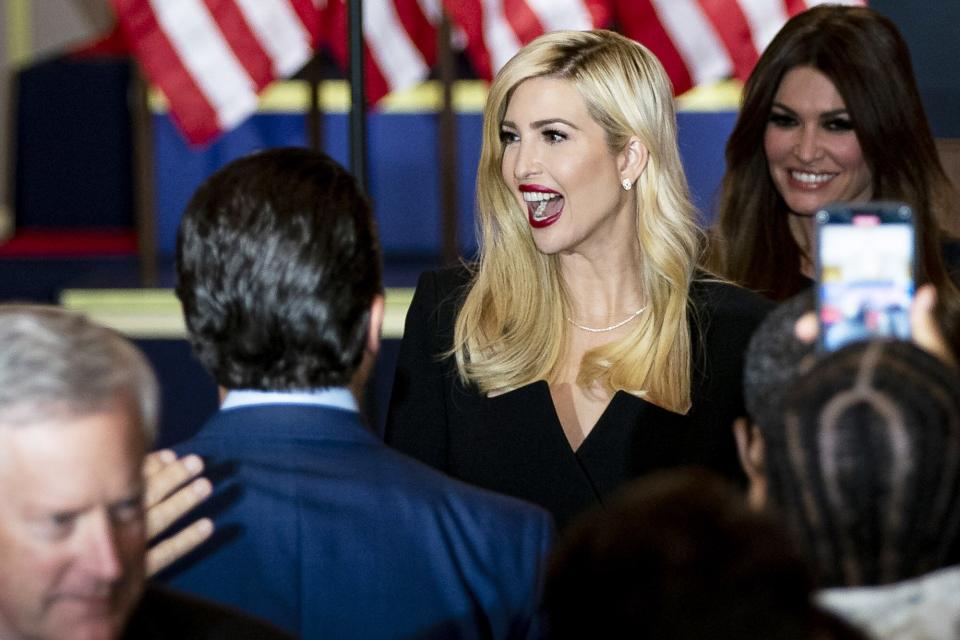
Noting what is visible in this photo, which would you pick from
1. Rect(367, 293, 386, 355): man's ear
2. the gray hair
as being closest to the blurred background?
Rect(367, 293, 386, 355): man's ear

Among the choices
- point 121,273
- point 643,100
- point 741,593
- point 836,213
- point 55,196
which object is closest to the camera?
point 741,593

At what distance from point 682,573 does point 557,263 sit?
1923 mm

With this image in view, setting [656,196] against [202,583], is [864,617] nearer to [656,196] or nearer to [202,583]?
[202,583]

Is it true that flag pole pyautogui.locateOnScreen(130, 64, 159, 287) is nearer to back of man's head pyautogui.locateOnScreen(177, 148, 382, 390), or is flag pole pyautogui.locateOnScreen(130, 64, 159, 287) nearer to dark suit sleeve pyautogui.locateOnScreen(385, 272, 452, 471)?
dark suit sleeve pyautogui.locateOnScreen(385, 272, 452, 471)

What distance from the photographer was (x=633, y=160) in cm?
280

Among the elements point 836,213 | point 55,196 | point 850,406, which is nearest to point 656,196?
point 836,213

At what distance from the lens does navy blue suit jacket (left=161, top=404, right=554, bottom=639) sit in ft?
5.35

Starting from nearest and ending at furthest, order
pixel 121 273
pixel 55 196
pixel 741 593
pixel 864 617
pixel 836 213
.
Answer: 1. pixel 741 593
2. pixel 864 617
3. pixel 836 213
4. pixel 121 273
5. pixel 55 196

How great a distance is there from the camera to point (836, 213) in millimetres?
1600

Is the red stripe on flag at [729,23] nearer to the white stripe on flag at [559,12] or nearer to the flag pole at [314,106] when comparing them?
the white stripe on flag at [559,12]

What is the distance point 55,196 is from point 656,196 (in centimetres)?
475

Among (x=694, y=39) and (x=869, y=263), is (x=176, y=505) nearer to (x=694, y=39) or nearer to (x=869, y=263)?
(x=869, y=263)

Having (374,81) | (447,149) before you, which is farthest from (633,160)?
(447,149)

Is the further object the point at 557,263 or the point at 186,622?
the point at 557,263
